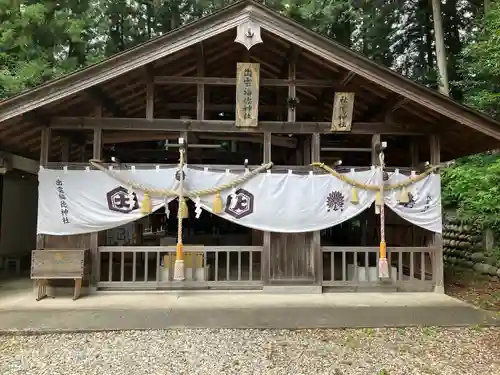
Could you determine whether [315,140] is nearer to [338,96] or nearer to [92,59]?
[338,96]

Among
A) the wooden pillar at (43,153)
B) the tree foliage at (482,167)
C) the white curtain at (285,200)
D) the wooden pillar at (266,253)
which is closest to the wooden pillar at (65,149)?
the wooden pillar at (43,153)

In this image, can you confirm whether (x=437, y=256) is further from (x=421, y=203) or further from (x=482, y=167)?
(x=482, y=167)

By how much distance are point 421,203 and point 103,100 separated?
21.4 ft

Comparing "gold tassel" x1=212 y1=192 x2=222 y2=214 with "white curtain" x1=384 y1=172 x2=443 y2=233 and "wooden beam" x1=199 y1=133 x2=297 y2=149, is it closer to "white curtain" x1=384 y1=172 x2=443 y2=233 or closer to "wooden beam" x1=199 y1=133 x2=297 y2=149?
"wooden beam" x1=199 y1=133 x2=297 y2=149

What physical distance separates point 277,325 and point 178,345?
4.77 feet

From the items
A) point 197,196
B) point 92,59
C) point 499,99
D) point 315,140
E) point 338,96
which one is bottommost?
point 197,196

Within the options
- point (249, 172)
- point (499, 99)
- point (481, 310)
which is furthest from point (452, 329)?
point (499, 99)

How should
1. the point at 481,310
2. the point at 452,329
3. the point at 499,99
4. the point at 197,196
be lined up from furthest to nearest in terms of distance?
the point at 499,99 → the point at 197,196 → the point at 481,310 → the point at 452,329

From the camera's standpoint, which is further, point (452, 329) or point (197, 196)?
point (197, 196)

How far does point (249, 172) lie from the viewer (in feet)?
24.1

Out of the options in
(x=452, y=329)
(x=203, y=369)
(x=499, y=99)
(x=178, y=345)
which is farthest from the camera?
(x=499, y=99)

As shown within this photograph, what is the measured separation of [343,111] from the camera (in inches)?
294

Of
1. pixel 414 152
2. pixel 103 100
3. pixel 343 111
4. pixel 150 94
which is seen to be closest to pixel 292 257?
pixel 343 111

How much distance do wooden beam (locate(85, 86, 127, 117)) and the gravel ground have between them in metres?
4.16
